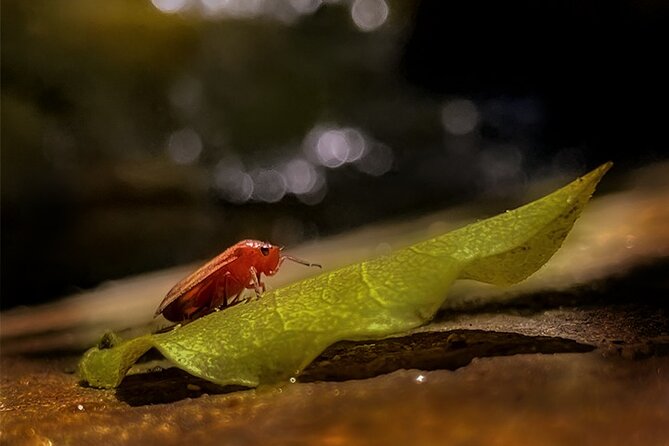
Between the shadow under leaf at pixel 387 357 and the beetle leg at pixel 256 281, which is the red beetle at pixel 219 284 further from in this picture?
the shadow under leaf at pixel 387 357

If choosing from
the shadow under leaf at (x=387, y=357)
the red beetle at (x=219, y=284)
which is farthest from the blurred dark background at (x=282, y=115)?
the shadow under leaf at (x=387, y=357)

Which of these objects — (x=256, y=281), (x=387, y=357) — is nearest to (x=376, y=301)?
(x=387, y=357)

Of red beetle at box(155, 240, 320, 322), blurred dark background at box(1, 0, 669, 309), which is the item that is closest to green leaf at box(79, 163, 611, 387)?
red beetle at box(155, 240, 320, 322)

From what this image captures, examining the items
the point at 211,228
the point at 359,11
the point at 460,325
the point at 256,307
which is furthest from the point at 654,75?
the point at 256,307

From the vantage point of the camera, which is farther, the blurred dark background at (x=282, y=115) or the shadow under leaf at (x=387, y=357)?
the blurred dark background at (x=282, y=115)

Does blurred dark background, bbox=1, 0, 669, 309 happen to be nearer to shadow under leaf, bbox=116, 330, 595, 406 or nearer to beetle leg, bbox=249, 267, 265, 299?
beetle leg, bbox=249, 267, 265, 299

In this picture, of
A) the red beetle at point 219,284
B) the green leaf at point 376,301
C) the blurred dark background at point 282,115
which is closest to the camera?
the green leaf at point 376,301
